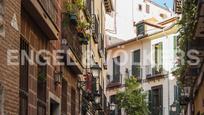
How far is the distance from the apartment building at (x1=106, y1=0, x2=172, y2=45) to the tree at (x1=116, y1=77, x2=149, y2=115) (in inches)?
582

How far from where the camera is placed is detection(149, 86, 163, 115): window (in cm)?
5419

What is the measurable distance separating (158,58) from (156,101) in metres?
3.90

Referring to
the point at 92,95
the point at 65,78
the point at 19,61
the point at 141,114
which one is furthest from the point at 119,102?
the point at 19,61

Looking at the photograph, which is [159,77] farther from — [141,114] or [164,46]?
[141,114]

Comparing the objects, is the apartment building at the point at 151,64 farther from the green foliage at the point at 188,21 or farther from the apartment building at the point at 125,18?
the green foliage at the point at 188,21

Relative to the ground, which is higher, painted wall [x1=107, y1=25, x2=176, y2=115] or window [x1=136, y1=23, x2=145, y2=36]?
window [x1=136, y1=23, x2=145, y2=36]

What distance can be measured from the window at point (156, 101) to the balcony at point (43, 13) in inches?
1528

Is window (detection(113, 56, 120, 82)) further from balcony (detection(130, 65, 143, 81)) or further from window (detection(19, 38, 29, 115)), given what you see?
window (detection(19, 38, 29, 115))

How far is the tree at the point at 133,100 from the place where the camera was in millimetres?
47781

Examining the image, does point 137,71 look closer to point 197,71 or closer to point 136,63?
point 136,63

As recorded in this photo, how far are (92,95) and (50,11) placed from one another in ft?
39.0

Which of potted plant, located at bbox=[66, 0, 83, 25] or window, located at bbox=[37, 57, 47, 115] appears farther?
potted plant, located at bbox=[66, 0, 83, 25]

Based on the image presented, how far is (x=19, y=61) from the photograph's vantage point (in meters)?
11.4

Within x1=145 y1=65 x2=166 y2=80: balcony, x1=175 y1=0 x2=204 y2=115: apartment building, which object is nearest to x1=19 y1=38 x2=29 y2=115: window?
x1=175 y1=0 x2=204 y2=115: apartment building
